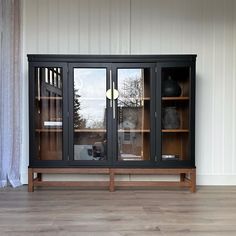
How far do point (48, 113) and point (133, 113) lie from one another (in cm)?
93

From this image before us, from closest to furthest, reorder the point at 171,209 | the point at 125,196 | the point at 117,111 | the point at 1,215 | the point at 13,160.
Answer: the point at 1,215 → the point at 171,209 → the point at 125,196 → the point at 117,111 → the point at 13,160

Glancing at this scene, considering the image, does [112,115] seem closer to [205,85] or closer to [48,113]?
[48,113]

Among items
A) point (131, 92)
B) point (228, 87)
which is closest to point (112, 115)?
point (131, 92)

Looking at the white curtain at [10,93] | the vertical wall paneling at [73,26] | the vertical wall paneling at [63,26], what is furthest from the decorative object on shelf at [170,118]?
the white curtain at [10,93]

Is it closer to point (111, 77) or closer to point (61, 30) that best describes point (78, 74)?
point (111, 77)

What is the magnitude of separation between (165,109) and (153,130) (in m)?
0.27

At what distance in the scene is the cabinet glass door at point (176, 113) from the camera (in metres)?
3.47

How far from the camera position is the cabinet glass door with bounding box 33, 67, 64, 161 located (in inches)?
136

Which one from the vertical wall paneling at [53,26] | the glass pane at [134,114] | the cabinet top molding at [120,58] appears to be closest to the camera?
the cabinet top molding at [120,58]

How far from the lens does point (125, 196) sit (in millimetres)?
Result: 3244


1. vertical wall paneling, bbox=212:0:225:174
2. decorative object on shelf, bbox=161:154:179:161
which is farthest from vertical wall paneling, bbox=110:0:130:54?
decorative object on shelf, bbox=161:154:179:161

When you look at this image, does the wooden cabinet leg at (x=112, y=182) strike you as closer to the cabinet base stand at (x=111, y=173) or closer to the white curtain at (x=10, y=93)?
the cabinet base stand at (x=111, y=173)

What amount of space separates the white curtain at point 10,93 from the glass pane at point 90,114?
746 millimetres

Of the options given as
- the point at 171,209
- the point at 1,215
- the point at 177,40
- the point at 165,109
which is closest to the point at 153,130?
the point at 165,109
